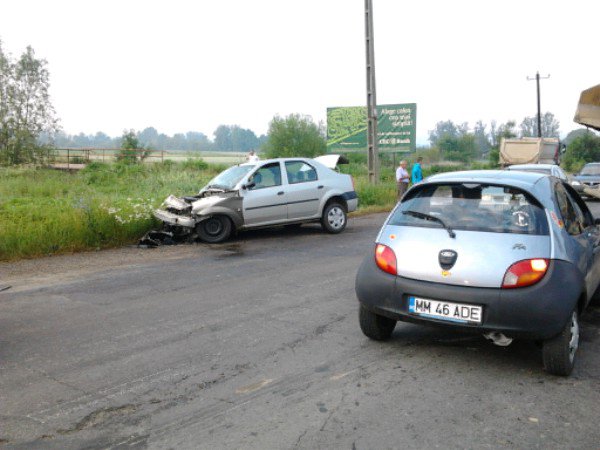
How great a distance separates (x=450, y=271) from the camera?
4289 mm

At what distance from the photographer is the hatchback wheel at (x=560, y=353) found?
411 centimetres

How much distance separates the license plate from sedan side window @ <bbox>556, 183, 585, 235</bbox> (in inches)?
46.2

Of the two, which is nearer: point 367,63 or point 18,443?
point 18,443

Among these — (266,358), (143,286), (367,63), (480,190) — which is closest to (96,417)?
(266,358)

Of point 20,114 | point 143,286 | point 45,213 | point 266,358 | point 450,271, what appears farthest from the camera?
point 20,114

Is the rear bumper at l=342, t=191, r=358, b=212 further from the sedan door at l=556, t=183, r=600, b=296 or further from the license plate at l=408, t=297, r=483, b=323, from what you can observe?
the license plate at l=408, t=297, r=483, b=323

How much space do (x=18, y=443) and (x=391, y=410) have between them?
2.23 m

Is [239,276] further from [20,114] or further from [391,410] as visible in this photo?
[20,114]

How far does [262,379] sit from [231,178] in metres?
8.29

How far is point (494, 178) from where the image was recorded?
486 centimetres

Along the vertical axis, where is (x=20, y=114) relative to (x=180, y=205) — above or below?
above

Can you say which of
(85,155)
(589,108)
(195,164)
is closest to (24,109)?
(85,155)

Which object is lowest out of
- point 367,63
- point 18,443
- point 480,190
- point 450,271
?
point 18,443

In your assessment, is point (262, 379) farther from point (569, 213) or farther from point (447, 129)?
point (447, 129)
